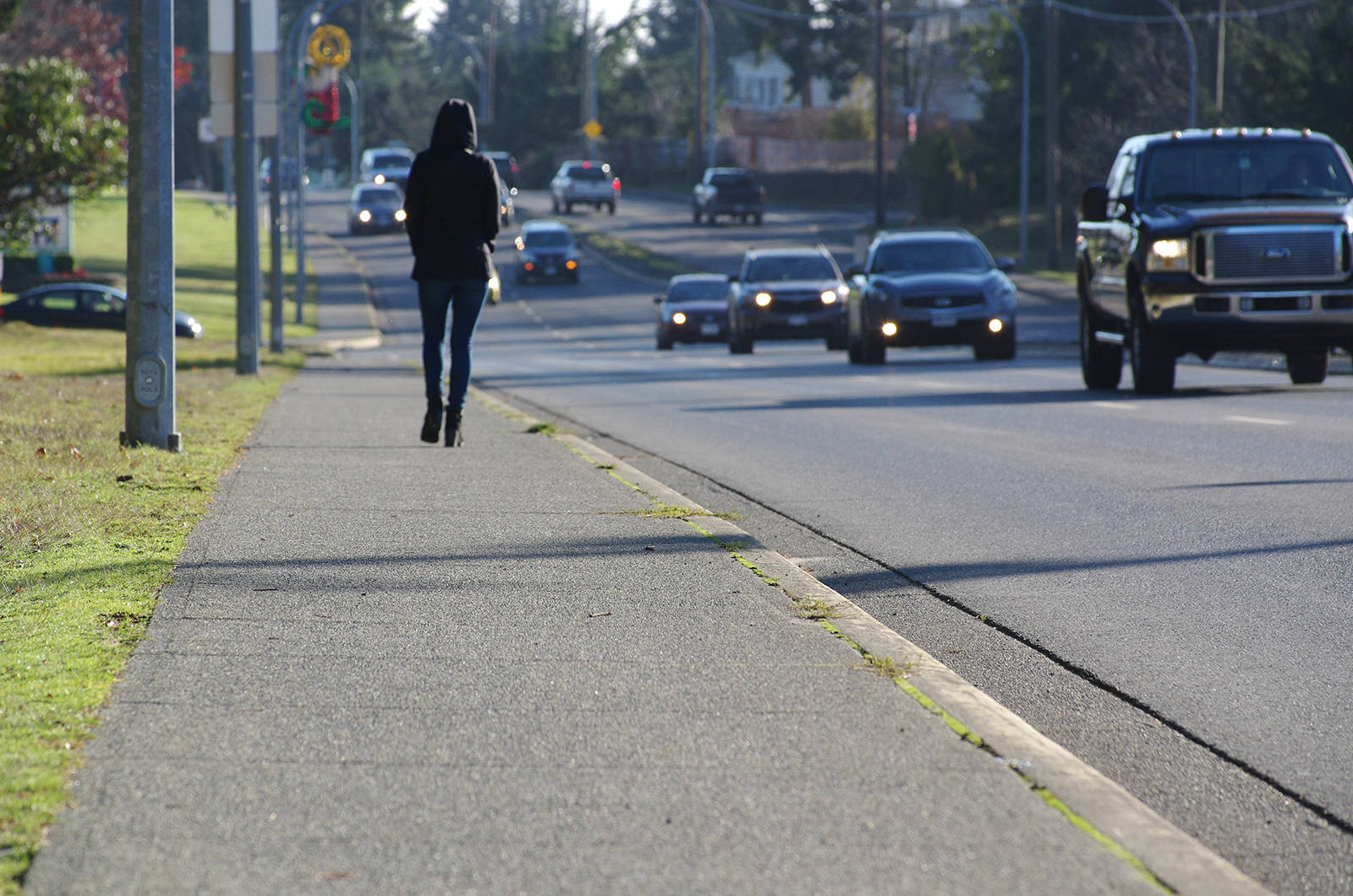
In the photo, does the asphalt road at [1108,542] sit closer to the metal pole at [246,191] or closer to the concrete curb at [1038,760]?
the concrete curb at [1038,760]

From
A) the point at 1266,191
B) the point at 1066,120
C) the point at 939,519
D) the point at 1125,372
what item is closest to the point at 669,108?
the point at 1066,120

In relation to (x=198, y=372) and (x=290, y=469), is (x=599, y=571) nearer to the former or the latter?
(x=290, y=469)

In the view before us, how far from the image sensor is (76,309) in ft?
126

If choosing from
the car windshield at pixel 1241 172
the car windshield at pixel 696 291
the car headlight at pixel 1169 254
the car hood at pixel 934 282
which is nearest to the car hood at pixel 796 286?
the car windshield at pixel 696 291

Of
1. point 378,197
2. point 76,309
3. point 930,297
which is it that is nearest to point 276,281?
point 76,309

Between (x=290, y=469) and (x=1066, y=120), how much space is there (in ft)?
188

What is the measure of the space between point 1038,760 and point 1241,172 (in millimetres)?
13720

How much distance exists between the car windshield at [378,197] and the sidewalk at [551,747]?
6630cm

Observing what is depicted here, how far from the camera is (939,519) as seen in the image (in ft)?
31.8

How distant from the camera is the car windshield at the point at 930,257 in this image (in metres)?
24.7

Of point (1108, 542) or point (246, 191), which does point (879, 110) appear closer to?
A: point (246, 191)

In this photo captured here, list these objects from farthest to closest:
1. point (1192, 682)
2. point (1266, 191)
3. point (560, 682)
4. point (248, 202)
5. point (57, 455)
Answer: point (248, 202) → point (1266, 191) → point (57, 455) → point (1192, 682) → point (560, 682)

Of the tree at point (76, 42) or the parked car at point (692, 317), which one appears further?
the tree at point (76, 42)

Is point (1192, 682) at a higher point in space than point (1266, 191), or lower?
lower
